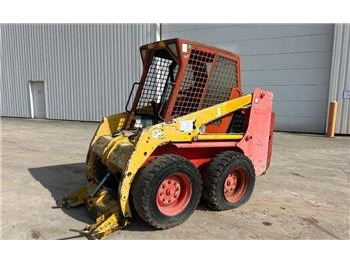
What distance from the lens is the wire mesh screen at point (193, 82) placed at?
171 inches

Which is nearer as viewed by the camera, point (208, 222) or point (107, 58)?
point (208, 222)

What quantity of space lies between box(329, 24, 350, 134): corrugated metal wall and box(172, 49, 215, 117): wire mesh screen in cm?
775

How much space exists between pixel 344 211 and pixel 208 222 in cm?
195

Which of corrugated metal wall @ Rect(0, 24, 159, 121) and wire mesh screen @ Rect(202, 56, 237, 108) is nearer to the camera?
wire mesh screen @ Rect(202, 56, 237, 108)

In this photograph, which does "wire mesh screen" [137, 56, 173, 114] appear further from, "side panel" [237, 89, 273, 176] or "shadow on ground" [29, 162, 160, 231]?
"shadow on ground" [29, 162, 160, 231]

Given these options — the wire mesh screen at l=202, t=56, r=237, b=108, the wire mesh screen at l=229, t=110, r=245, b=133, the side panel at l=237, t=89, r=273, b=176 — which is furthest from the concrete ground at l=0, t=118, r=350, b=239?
the wire mesh screen at l=202, t=56, r=237, b=108

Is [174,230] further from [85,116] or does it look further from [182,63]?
[85,116]

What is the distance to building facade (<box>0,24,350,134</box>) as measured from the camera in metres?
10.9

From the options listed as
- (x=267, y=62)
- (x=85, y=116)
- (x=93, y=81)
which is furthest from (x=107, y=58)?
(x=267, y=62)

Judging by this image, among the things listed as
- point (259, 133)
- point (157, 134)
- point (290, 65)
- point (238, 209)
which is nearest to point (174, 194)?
point (157, 134)

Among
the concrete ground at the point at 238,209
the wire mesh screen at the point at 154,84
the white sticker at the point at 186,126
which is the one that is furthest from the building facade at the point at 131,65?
the white sticker at the point at 186,126

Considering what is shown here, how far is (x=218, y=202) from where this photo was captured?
13.9 ft

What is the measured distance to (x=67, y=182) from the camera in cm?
563

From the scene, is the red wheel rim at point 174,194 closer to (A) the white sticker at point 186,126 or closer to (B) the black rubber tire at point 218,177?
(B) the black rubber tire at point 218,177
